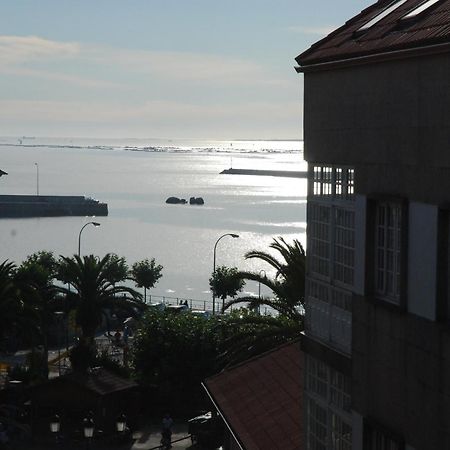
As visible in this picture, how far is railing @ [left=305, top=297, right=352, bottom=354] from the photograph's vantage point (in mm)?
10680

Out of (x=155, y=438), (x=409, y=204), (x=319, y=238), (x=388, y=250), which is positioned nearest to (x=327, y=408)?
(x=319, y=238)

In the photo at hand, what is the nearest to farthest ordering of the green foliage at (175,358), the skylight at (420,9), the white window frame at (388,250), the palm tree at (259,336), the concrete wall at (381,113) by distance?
the concrete wall at (381,113)
the white window frame at (388,250)
the skylight at (420,9)
the palm tree at (259,336)
the green foliage at (175,358)

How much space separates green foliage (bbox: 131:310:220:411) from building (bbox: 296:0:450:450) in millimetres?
23705

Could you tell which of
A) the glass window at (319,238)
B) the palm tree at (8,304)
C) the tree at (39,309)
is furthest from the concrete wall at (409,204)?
the tree at (39,309)

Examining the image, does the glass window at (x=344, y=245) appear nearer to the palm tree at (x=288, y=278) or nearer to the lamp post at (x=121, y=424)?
the palm tree at (x=288, y=278)

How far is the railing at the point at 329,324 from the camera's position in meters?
10.7

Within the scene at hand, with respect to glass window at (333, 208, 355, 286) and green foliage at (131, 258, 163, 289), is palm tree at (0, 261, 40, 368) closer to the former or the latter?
glass window at (333, 208, 355, 286)

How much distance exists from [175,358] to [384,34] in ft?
88.1

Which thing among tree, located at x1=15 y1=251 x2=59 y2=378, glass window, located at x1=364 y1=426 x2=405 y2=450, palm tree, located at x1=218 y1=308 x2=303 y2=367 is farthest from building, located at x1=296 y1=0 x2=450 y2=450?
tree, located at x1=15 y1=251 x2=59 y2=378

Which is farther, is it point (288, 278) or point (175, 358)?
point (175, 358)

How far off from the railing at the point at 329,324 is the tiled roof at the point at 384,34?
8.21 feet

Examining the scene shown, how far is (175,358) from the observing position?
35906mm

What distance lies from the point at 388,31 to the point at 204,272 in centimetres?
10442

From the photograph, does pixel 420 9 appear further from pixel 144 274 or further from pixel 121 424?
pixel 144 274
